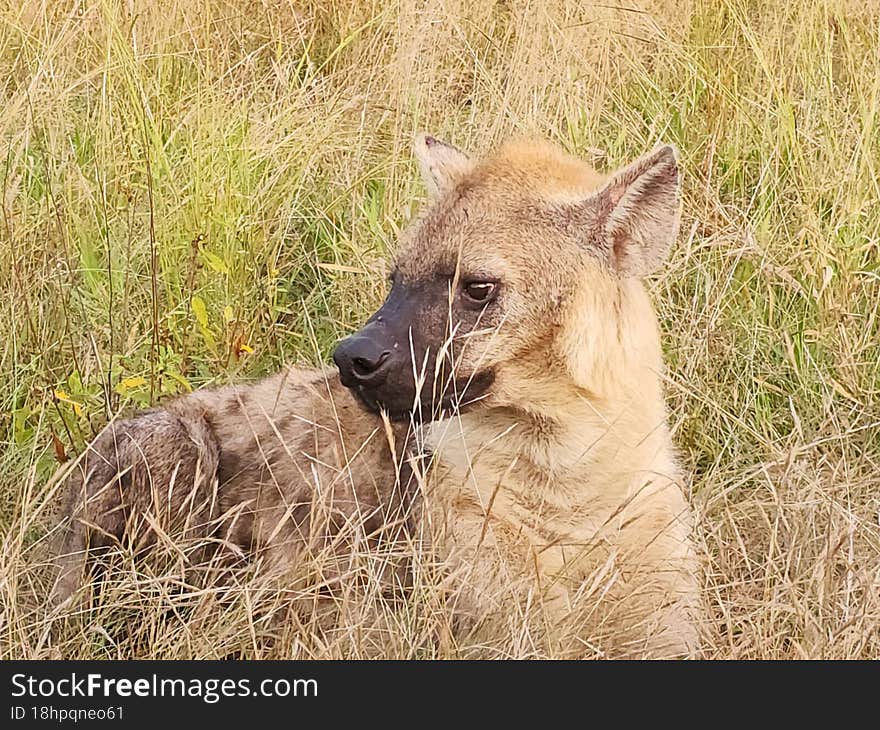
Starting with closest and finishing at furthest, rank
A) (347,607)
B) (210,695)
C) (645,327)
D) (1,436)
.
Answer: (210,695) < (347,607) < (645,327) < (1,436)

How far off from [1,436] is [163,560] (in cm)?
81

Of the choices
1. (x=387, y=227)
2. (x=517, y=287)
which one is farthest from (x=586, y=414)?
(x=387, y=227)

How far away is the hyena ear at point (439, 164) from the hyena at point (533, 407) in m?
0.02

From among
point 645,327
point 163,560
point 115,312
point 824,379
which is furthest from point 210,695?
point 824,379

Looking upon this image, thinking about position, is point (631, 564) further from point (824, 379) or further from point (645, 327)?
point (824, 379)

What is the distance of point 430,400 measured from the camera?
329cm

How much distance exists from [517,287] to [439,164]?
48 centimetres

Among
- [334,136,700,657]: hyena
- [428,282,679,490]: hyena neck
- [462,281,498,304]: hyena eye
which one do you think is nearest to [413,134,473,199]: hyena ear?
[334,136,700,657]: hyena

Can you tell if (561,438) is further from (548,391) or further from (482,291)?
(482,291)

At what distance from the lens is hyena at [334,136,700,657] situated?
3285mm

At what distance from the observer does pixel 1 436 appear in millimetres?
4078

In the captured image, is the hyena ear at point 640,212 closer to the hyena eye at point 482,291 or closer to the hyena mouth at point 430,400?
the hyena eye at point 482,291

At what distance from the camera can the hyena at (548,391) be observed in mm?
3285

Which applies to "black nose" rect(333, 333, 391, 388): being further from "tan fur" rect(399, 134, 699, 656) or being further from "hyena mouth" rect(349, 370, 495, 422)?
"tan fur" rect(399, 134, 699, 656)
